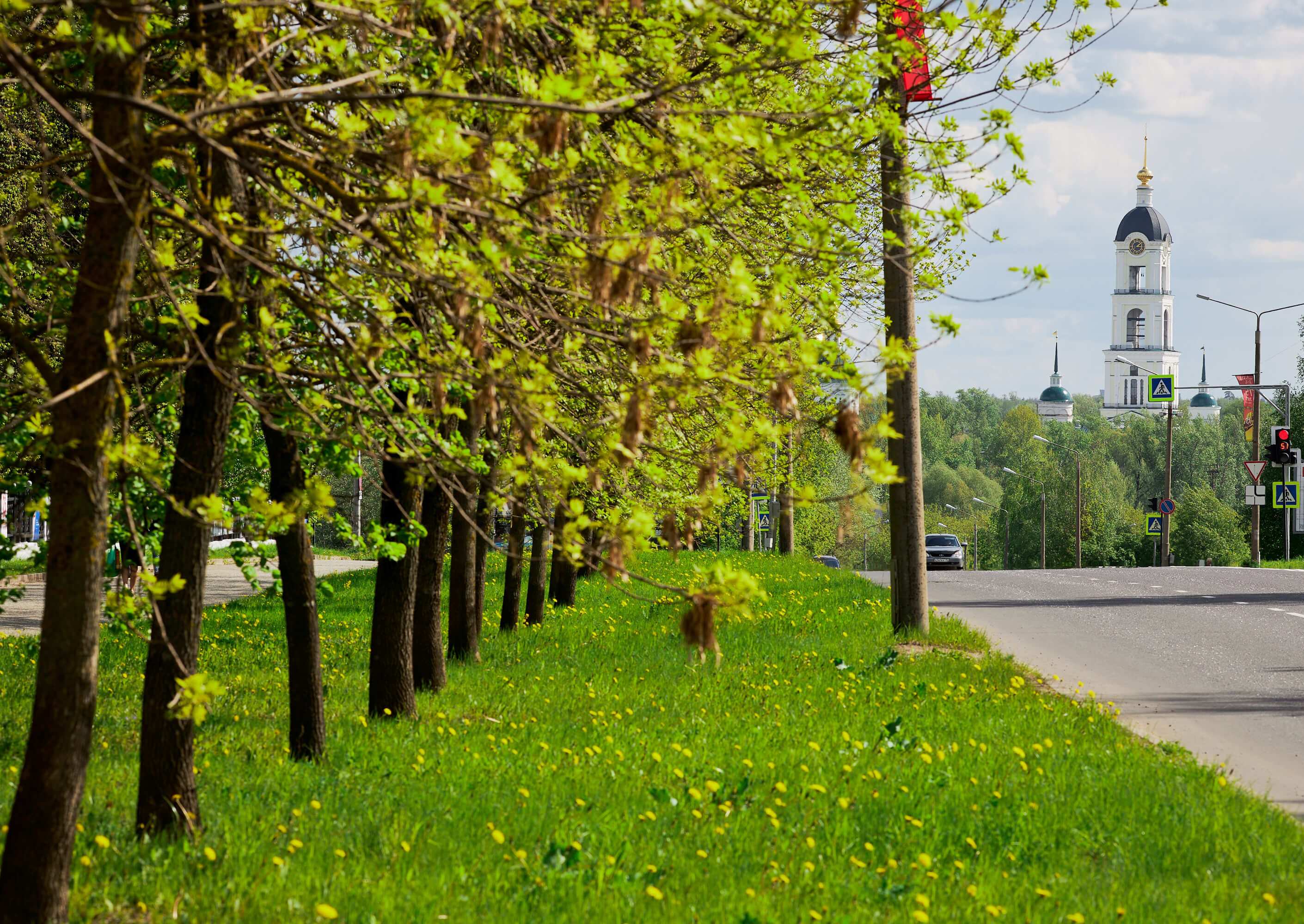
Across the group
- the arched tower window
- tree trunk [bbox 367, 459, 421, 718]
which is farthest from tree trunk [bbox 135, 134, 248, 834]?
the arched tower window

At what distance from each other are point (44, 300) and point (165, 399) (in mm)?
2620

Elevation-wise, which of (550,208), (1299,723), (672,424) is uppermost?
(550,208)

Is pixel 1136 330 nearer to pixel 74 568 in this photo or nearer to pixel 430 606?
pixel 430 606

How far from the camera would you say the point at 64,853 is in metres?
4.16

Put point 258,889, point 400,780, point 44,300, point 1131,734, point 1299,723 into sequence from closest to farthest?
point 258,889
point 400,780
point 44,300
point 1131,734
point 1299,723

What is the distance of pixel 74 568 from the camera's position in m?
4.01

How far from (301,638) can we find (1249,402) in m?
47.1

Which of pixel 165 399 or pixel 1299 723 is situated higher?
pixel 165 399

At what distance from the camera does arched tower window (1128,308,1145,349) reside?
15462 centimetres

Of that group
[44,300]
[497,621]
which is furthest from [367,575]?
[44,300]

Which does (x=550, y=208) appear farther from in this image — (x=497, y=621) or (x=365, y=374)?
(x=497, y=621)

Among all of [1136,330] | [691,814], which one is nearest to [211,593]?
[691,814]

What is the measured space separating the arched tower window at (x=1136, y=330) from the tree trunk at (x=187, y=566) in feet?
526

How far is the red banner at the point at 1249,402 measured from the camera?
41.7 metres
